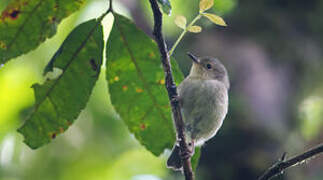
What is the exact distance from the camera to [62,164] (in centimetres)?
538

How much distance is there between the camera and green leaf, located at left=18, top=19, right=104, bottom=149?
7.57 feet

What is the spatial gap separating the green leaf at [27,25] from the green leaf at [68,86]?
11cm

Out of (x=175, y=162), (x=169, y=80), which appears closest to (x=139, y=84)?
(x=169, y=80)

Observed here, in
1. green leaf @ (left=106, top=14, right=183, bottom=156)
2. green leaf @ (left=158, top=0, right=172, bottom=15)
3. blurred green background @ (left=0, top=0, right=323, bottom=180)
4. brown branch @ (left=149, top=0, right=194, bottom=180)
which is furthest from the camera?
blurred green background @ (left=0, top=0, right=323, bottom=180)

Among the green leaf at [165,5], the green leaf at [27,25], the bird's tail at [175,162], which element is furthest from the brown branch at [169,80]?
the bird's tail at [175,162]

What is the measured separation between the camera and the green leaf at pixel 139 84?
7.75 ft

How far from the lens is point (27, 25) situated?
7.47 feet

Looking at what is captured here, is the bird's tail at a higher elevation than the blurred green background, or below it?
higher

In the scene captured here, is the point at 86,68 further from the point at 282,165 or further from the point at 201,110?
the point at 201,110

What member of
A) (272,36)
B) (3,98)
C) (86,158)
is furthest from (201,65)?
(3,98)

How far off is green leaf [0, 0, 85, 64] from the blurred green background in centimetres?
294

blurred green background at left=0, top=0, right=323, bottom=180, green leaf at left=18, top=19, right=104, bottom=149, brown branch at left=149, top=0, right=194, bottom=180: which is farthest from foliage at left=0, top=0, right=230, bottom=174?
blurred green background at left=0, top=0, right=323, bottom=180

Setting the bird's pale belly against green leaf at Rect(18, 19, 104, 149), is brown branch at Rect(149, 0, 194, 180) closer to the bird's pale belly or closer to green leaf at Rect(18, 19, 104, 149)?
green leaf at Rect(18, 19, 104, 149)

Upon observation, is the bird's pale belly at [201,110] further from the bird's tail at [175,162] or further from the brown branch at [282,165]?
the brown branch at [282,165]
